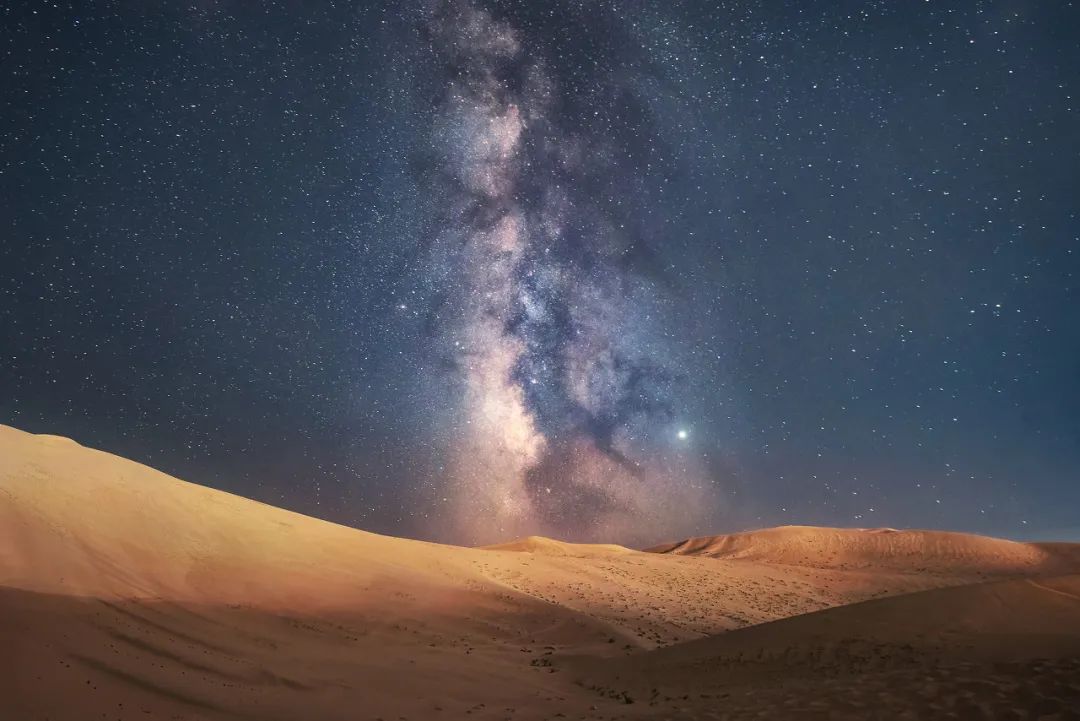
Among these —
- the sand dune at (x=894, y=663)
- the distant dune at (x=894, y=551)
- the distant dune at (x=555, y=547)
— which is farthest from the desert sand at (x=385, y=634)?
the distant dune at (x=894, y=551)

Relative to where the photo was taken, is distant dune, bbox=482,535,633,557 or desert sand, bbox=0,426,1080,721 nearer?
desert sand, bbox=0,426,1080,721

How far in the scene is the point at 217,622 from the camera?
15172 millimetres

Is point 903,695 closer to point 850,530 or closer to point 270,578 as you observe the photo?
point 270,578

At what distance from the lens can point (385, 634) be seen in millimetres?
17516

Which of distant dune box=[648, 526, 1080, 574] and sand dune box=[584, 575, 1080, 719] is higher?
distant dune box=[648, 526, 1080, 574]

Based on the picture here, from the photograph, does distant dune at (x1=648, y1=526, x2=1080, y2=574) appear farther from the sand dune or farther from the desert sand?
the sand dune

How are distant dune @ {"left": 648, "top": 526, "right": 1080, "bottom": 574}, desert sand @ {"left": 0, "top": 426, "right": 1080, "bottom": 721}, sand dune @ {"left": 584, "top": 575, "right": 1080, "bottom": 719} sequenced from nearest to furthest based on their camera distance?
sand dune @ {"left": 584, "top": 575, "right": 1080, "bottom": 719}
desert sand @ {"left": 0, "top": 426, "right": 1080, "bottom": 721}
distant dune @ {"left": 648, "top": 526, "right": 1080, "bottom": 574}

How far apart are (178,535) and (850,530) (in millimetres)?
62558

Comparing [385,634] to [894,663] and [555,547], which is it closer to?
[894,663]

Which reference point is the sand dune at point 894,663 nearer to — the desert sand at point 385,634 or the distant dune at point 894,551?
the desert sand at point 385,634

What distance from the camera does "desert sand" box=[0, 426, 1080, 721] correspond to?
9166mm

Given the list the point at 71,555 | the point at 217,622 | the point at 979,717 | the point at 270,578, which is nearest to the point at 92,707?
the point at 217,622

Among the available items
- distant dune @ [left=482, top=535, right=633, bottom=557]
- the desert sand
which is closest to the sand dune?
the desert sand

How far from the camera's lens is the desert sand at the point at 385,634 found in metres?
9.17
